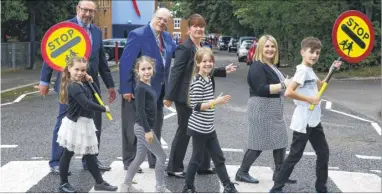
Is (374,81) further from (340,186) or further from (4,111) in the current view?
(340,186)

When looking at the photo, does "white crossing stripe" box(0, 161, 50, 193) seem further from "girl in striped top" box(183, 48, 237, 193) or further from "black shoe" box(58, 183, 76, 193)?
"girl in striped top" box(183, 48, 237, 193)

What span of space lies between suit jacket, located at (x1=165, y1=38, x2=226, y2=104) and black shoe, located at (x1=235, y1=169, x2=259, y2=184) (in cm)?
99

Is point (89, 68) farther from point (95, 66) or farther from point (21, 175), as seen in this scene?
point (21, 175)

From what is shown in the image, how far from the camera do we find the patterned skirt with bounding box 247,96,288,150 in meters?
5.84

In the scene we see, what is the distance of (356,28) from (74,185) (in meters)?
3.38

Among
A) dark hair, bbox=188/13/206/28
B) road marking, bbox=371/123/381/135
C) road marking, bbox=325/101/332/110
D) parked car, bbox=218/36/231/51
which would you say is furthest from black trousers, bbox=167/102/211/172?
parked car, bbox=218/36/231/51

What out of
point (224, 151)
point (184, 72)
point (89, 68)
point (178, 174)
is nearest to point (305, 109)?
point (184, 72)

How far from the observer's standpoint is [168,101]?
628 cm

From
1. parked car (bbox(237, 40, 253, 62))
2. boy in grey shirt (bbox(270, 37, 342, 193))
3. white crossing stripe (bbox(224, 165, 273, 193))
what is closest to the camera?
boy in grey shirt (bbox(270, 37, 342, 193))

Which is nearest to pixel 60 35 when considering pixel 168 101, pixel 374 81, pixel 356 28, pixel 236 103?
pixel 168 101

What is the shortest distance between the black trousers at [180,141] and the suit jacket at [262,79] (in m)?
0.86

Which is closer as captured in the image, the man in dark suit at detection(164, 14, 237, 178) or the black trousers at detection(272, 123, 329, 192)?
the black trousers at detection(272, 123, 329, 192)

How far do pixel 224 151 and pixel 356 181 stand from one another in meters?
2.23

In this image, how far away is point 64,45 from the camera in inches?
251
